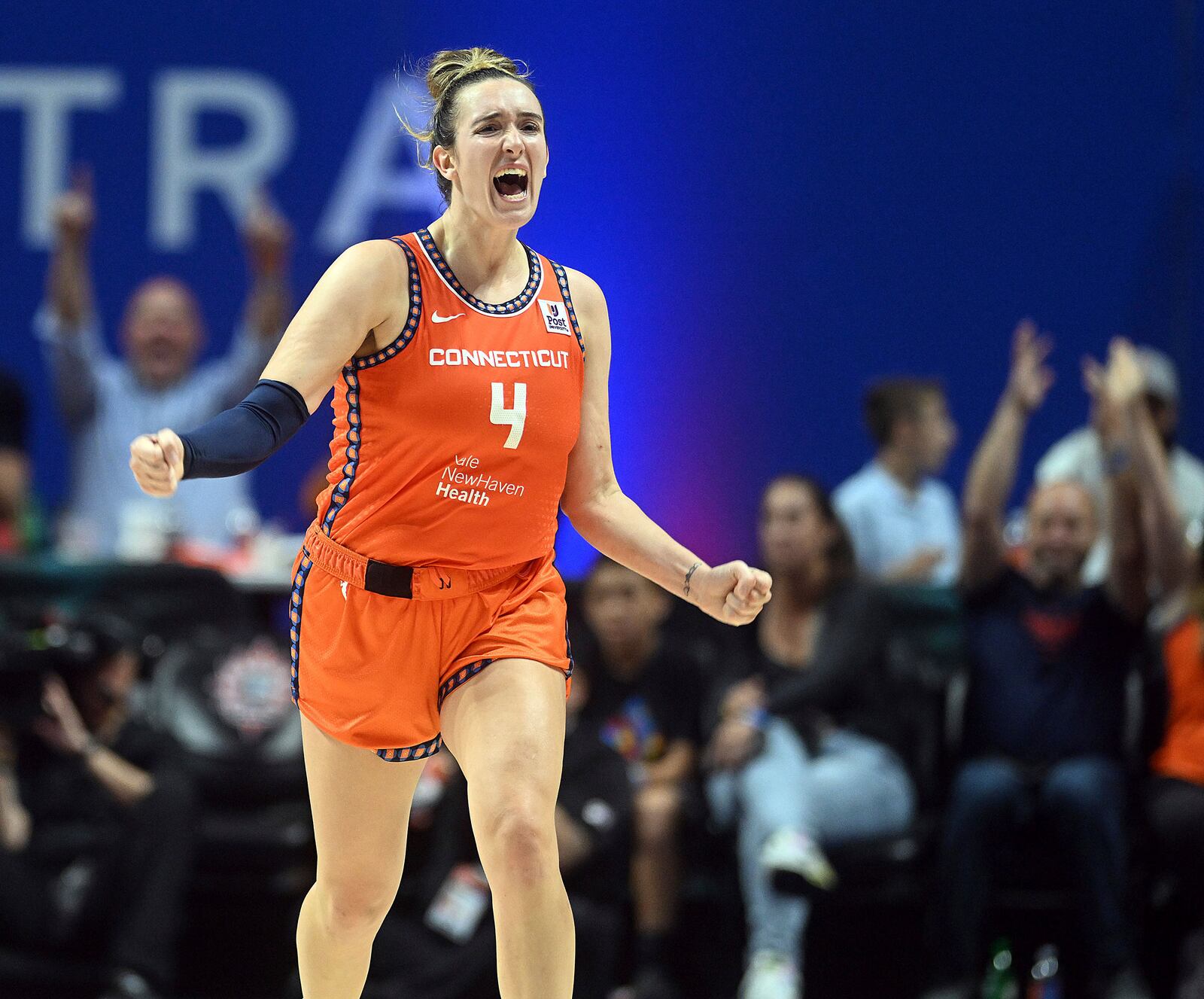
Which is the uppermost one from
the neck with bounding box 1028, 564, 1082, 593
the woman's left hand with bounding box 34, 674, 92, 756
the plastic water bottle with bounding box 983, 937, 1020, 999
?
the neck with bounding box 1028, 564, 1082, 593

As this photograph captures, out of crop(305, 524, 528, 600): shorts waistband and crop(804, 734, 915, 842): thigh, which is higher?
crop(305, 524, 528, 600): shorts waistband

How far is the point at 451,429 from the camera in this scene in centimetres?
290

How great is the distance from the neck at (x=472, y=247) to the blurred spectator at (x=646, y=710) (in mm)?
2317

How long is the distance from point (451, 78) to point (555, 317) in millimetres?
477

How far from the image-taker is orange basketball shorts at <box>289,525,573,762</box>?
2955 millimetres

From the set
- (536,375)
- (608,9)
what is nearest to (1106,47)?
(608,9)

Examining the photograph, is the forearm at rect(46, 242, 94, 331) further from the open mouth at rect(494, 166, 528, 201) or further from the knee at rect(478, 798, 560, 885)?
the knee at rect(478, 798, 560, 885)

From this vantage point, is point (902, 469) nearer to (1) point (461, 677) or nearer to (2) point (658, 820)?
(2) point (658, 820)

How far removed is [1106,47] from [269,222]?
12.5 feet

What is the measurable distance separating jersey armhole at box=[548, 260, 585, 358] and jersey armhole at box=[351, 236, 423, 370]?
0.30 meters

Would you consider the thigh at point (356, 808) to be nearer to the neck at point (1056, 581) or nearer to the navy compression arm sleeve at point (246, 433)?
the navy compression arm sleeve at point (246, 433)

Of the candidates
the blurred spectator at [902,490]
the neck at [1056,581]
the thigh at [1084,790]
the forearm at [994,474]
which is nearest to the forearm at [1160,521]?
the neck at [1056,581]

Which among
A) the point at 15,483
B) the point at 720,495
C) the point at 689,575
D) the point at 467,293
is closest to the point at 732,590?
the point at 689,575

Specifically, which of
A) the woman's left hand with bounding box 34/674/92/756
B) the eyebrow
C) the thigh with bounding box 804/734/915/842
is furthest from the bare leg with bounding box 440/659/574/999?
the woman's left hand with bounding box 34/674/92/756
